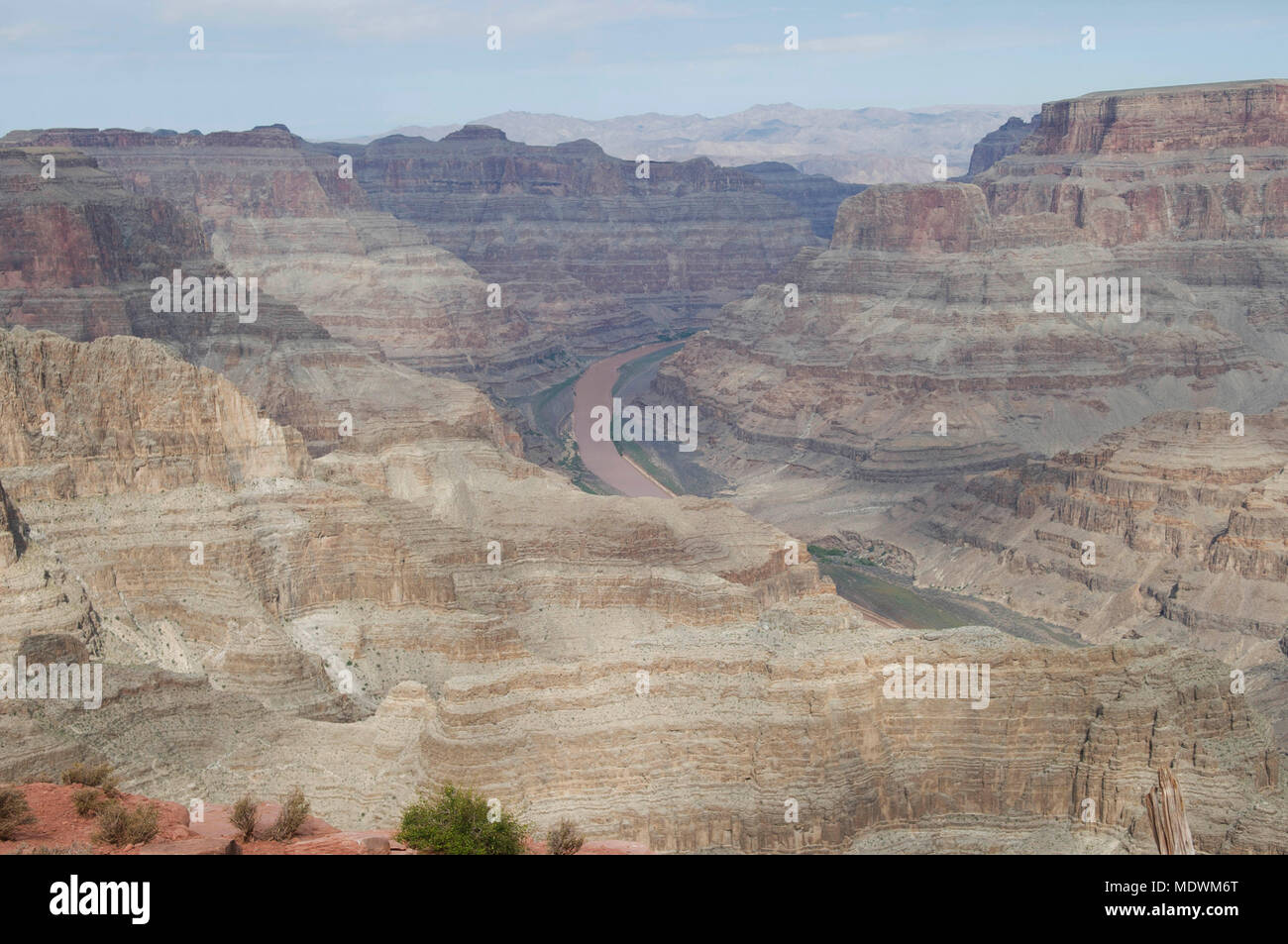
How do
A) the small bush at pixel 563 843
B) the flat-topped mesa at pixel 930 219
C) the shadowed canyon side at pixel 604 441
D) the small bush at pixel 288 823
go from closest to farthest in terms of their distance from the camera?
the small bush at pixel 288 823 < the small bush at pixel 563 843 < the shadowed canyon side at pixel 604 441 < the flat-topped mesa at pixel 930 219

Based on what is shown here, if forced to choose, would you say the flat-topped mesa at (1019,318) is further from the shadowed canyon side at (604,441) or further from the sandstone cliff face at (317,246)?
the sandstone cliff face at (317,246)

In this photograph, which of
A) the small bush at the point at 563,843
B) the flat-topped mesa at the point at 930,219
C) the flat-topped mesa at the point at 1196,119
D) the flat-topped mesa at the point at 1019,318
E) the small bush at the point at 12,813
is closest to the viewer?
the small bush at the point at 12,813

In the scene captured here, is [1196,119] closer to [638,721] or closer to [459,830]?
[638,721]

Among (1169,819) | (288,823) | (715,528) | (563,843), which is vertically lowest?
(1169,819)

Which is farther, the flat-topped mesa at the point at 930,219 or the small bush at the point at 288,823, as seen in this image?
the flat-topped mesa at the point at 930,219

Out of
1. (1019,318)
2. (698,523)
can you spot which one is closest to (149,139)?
(1019,318)

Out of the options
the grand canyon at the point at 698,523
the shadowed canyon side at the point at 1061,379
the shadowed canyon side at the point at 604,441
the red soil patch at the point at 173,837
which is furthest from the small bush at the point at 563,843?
the shadowed canyon side at the point at 604,441
